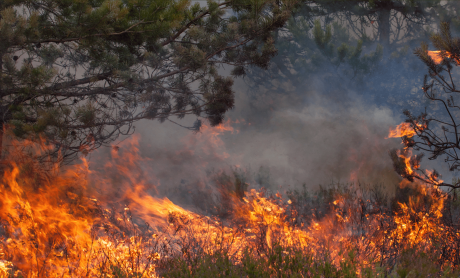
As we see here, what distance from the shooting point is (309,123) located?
10.9m

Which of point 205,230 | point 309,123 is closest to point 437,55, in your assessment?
point 205,230

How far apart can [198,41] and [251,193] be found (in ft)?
13.8

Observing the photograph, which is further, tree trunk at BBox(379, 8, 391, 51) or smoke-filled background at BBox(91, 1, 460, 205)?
tree trunk at BBox(379, 8, 391, 51)

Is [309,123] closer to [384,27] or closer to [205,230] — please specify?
[384,27]

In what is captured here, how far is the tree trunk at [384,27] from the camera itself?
10797mm

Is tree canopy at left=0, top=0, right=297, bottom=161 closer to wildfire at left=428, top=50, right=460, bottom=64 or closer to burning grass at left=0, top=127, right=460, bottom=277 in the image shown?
burning grass at left=0, top=127, right=460, bottom=277

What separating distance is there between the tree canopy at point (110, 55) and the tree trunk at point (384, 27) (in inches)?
280

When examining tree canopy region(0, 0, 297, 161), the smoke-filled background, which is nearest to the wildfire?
tree canopy region(0, 0, 297, 161)

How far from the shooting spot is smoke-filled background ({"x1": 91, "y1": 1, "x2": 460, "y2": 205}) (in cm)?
921

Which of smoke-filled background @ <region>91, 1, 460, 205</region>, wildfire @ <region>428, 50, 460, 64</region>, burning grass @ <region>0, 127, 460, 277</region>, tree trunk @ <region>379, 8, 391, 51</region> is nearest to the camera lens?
burning grass @ <region>0, 127, 460, 277</region>

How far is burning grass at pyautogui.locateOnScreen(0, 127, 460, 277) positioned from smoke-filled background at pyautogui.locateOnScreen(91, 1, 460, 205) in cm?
82

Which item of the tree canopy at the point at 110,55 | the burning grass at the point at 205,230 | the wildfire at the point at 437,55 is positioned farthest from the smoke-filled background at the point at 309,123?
the wildfire at the point at 437,55

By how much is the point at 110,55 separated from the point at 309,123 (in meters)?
7.70

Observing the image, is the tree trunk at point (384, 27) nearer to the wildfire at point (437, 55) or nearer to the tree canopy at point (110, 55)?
the tree canopy at point (110, 55)
